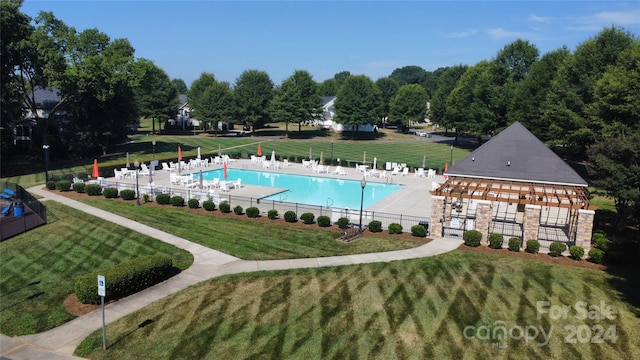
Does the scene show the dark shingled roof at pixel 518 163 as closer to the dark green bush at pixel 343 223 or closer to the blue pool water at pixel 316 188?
the blue pool water at pixel 316 188

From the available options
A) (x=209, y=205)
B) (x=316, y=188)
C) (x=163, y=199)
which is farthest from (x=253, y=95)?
(x=209, y=205)

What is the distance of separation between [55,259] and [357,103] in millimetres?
68343

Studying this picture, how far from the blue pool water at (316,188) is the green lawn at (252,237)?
8.50 metres

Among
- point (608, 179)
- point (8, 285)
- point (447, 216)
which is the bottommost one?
point (8, 285)

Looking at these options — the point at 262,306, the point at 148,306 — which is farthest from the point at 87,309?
the point at 262,306

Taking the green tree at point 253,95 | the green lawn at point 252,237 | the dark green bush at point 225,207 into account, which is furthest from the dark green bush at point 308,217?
the green tree at point 253,95

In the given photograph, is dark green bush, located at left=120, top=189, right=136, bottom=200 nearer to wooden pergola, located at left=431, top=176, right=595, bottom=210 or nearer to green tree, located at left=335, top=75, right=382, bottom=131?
wooden pergola, located at left=431, top=176, right=595, bottom=210

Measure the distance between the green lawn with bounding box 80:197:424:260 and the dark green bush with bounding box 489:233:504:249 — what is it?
11.5 ft

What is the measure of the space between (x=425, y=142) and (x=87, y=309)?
70582 millimetres

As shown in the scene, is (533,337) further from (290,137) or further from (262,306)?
(290,137)

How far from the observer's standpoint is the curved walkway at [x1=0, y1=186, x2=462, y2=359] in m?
13.0

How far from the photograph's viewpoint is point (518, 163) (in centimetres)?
2884

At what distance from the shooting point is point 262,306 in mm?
15312

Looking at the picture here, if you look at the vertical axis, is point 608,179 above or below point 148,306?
above
